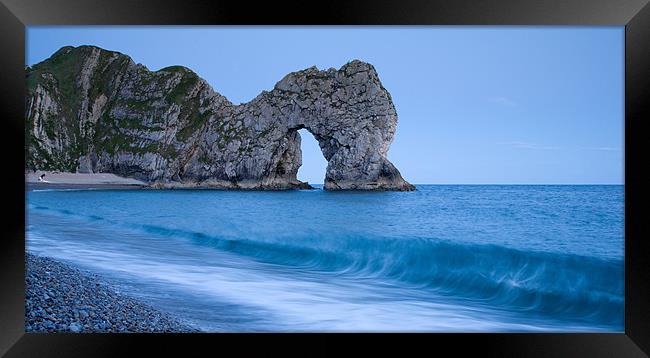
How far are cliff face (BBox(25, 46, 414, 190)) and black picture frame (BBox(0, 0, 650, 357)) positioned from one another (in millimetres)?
41394

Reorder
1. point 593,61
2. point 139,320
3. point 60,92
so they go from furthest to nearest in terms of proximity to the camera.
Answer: point 60,92
point 593,61
point 139,320

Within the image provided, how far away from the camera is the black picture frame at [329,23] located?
3.28 meters

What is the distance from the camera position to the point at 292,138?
50.9 meters

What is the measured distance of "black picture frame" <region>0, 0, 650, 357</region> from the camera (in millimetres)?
3283

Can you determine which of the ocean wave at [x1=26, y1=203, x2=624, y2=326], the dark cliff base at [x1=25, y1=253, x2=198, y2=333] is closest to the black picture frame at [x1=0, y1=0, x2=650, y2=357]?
the dark cliff base at [x1=25, y1=253, x2=198, y2=333]

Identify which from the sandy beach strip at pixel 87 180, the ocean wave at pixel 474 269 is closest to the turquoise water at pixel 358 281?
the ocean wave at pixel 474 269

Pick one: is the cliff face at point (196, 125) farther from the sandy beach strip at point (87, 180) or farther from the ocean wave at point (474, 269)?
the ocean wave at point (474, 269)

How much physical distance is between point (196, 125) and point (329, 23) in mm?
57219

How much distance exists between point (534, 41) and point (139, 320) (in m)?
28.3

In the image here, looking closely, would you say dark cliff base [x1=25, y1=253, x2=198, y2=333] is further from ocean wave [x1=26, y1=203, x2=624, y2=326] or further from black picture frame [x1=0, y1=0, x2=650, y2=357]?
ocean wave [x1=26, y1=203, x2=624, y2=326]

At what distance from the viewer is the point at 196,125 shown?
58406 mm
